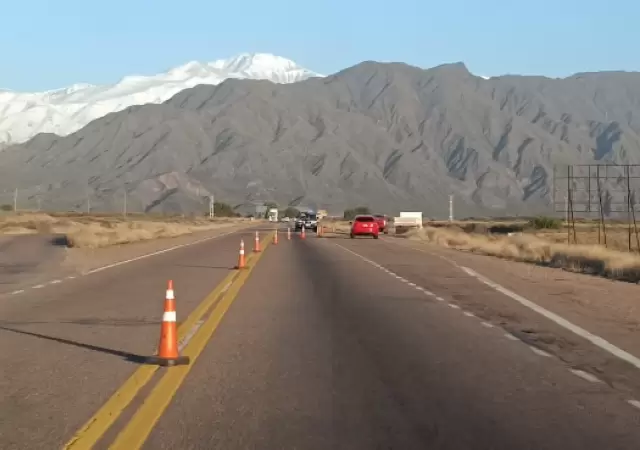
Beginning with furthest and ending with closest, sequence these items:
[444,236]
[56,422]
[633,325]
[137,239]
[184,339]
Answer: [444,236]
[137,239]
[633,325]
[184,339]
[56,422]

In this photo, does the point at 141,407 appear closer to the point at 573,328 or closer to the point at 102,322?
the point at 102,322

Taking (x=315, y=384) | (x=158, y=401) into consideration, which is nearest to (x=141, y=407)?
(x=158, y=401)

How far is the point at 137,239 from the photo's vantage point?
6197 centimetres

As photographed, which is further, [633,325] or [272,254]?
[272,254]

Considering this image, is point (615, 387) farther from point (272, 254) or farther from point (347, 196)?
point (347, 196)

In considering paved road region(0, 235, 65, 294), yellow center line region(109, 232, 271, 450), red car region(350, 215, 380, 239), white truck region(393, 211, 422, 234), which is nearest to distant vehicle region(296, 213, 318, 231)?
white truck region(393, 211, 422, 234)

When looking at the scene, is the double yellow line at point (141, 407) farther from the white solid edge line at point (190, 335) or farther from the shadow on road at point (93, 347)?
the shadow on road at point (93, 347)

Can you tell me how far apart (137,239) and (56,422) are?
54.5 metres

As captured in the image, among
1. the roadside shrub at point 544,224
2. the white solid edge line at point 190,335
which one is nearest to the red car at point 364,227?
the roadside shrub at point 544,224

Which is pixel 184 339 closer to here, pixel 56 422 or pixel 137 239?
pixel 56 422

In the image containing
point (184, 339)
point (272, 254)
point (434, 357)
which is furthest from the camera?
point (272, 254)

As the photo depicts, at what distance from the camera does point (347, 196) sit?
19938 centimetres

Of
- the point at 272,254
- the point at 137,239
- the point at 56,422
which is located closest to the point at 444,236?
the point at 137,239

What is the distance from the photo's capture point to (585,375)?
36.6 ft
